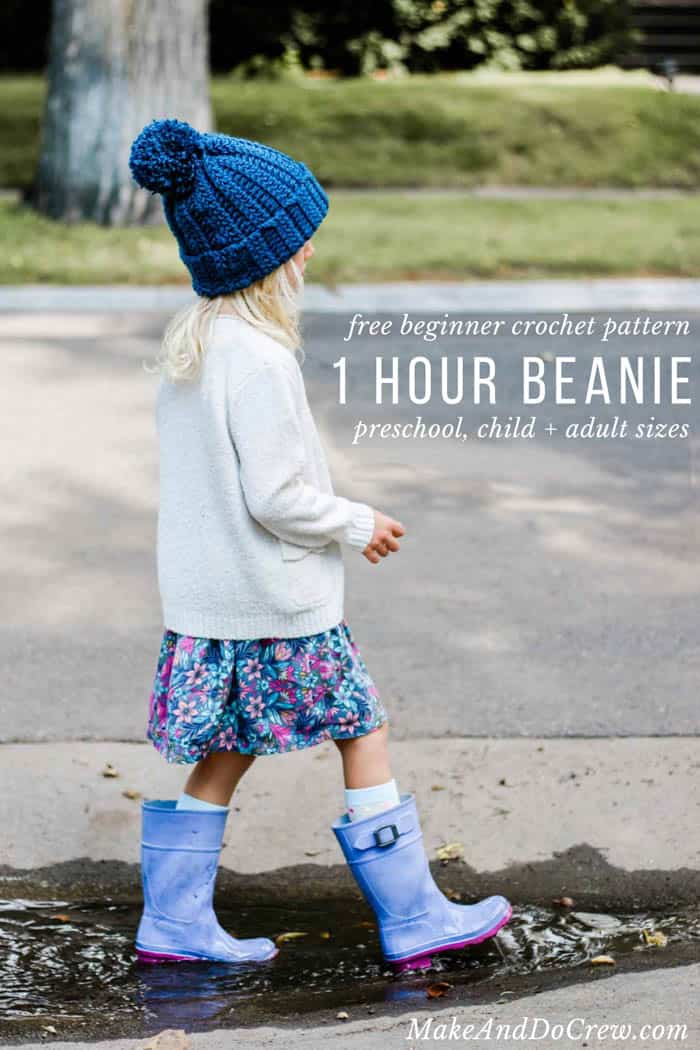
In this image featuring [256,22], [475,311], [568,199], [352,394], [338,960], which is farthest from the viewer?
[256,22]

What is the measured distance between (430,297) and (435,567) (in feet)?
14.4

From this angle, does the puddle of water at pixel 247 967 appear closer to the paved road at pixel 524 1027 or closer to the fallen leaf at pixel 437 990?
the fallen leaf at pixel 437 990

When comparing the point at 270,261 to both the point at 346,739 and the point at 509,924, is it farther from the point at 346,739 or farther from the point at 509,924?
the point at 509,924

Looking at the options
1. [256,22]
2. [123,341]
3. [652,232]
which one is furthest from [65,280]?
[256,22]

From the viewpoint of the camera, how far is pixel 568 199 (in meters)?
12.8

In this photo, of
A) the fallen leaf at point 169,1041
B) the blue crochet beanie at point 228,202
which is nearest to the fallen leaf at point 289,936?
the fallen leaf at point 169,1041

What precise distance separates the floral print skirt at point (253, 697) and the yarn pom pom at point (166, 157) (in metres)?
0.87

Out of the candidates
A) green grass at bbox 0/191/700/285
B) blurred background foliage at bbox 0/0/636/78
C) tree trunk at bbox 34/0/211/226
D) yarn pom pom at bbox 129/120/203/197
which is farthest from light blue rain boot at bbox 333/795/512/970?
blurred background foliage at bbox 0/0/636/78

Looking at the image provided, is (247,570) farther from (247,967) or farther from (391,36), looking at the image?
(391,36)

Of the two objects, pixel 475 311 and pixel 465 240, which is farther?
pixel 465 240

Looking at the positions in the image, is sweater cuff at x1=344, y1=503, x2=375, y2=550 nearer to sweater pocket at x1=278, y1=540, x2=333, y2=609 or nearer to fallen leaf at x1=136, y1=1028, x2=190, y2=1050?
sweater pocket at x1=278, y1=540, x2=333, y2=609

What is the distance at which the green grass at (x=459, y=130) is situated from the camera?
544 inches

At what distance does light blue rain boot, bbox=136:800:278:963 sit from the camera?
3201 millimetres

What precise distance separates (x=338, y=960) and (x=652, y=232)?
8.84 meters
